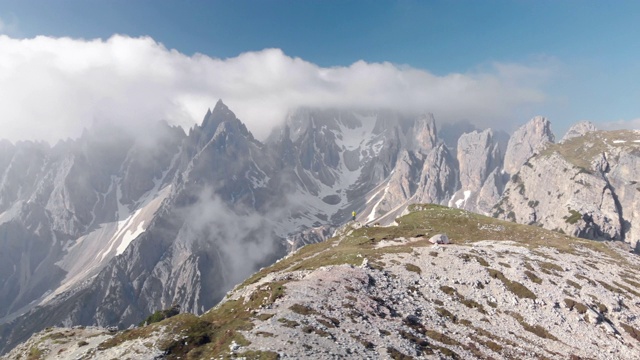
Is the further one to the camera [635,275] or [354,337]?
[635,275]

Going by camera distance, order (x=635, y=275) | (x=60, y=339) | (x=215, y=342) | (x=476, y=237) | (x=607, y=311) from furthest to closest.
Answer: (x=476, y=237), (x=635, y=275), (x=607, y=311), (x=60, y=339), (x=215, y=342)

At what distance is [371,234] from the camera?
126 m

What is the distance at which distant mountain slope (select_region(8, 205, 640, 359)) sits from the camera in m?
43.2

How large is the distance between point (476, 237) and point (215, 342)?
3586 inches

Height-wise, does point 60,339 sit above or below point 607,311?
above

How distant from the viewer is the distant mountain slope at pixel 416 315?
43.2 meters

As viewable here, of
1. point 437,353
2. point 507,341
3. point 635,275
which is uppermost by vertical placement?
point 437,353

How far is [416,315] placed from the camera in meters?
55.7

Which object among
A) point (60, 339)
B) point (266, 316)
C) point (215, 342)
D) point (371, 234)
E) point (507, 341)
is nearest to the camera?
point (215, 342)

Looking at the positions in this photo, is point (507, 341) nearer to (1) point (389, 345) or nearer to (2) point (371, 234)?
(1) point (389, 345)

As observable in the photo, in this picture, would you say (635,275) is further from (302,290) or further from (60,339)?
(60,339)

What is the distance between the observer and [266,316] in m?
47.7

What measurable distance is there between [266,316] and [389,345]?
45.8 feet

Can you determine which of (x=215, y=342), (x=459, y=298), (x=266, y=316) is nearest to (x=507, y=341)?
(x=459, y=298)
